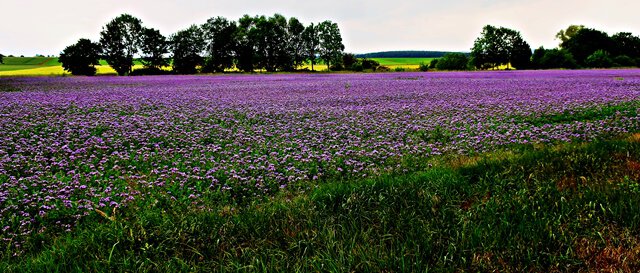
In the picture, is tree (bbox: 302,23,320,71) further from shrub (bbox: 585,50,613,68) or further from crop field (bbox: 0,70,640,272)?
crop field (bbox: 0,70,640,272)

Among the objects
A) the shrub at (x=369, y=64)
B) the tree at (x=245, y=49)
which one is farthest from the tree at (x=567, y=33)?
the tree at (x=245, y=49)

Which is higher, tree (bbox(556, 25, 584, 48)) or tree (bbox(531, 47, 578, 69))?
tree (bbox(556, 25, 584, 48))

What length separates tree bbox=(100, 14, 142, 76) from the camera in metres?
67.1

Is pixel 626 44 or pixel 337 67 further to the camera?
pixel 626 44

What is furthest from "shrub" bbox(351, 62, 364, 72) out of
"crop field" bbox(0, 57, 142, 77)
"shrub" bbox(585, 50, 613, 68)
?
"shrub" bbox(585, 50, 613, 68)

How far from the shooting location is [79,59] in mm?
59156

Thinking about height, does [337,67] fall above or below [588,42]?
below

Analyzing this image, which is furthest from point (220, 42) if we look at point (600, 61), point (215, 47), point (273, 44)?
point (600, 61)

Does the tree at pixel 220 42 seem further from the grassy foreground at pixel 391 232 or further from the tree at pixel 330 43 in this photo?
the grassy foreground at pixel 391 232

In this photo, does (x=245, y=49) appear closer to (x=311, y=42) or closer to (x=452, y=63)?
(x=311, y=42)

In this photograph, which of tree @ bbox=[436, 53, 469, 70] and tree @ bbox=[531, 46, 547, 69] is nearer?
tree @ bbox=[436, 53, 469, 70]

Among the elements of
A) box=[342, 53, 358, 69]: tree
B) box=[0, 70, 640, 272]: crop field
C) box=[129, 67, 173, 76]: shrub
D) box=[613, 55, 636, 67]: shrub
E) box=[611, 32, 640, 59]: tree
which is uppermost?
box=[611, 32, 640, 59]: tree

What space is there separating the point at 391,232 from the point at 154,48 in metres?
74.9

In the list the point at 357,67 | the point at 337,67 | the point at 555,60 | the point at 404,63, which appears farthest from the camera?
the point at 404,63
